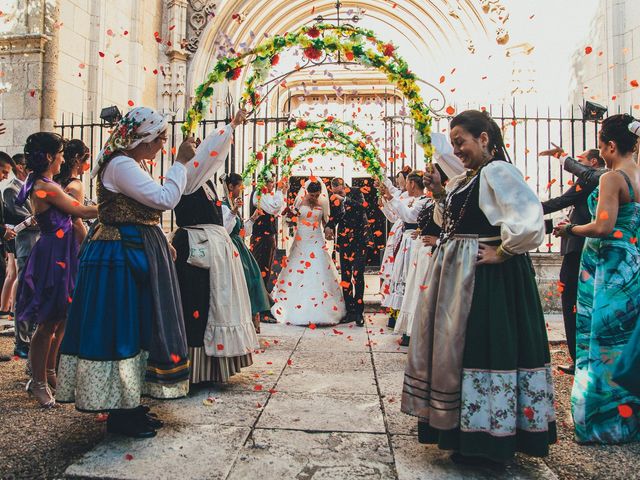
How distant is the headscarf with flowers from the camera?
2.79 meters

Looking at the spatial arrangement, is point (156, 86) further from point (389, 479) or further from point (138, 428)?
point (389, 479)

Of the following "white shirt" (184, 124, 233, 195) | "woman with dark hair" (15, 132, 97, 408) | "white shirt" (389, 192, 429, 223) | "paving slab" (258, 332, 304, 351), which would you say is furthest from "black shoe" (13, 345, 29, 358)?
"white shirt" (389, 192, 429, 223)

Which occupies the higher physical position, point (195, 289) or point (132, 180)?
point (132, 180)

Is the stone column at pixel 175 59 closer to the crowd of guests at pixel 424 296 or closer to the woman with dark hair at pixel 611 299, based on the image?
the crowd of guests at pixel 424 296

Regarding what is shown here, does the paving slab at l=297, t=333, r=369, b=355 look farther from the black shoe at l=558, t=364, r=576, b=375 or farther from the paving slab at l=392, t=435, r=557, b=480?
the paving slab at l=392, t=435, r=557, b=480

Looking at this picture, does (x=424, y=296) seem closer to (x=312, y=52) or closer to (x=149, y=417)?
(x=149, y=417)

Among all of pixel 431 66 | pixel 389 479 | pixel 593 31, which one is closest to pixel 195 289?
pixel 389 479

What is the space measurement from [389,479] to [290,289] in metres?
4.92

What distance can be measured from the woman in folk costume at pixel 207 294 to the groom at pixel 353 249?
128 inches

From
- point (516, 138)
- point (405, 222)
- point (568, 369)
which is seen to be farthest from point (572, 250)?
point (516, 138)

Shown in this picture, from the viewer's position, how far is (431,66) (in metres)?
14.7

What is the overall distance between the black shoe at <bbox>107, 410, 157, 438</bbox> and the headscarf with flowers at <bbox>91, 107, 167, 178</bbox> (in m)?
1.39

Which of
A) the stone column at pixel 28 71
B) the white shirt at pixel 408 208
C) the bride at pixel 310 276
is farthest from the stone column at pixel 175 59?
the white shirt at pixel 408 208

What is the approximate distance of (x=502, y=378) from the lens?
2.26 metres
